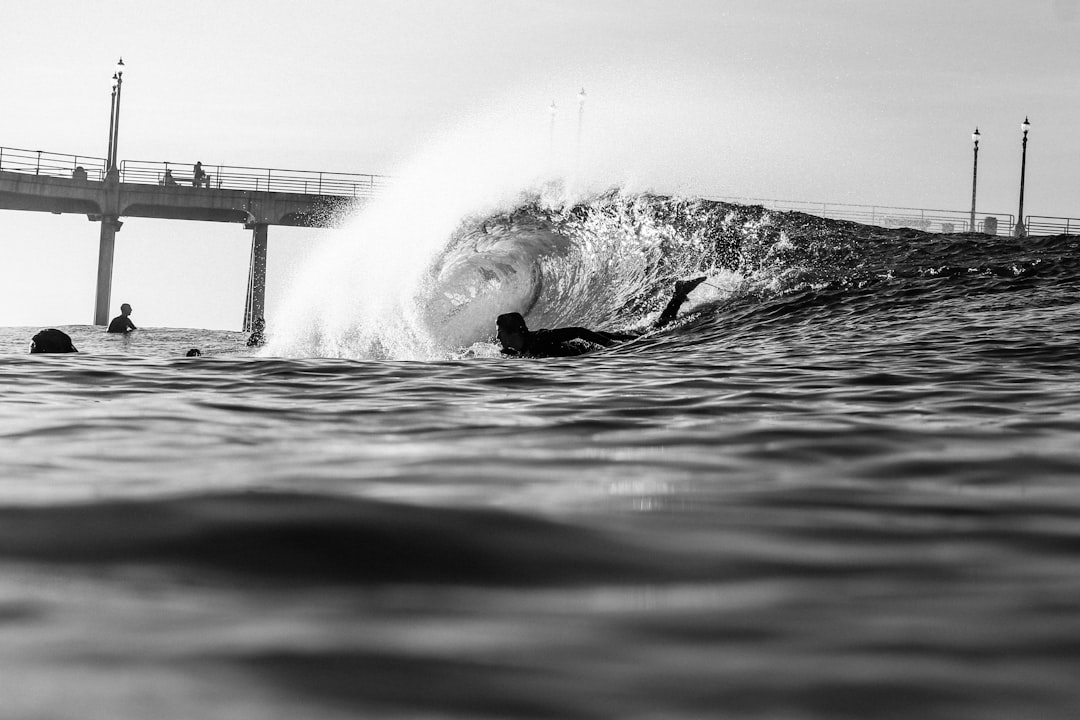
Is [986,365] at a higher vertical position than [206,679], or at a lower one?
higher

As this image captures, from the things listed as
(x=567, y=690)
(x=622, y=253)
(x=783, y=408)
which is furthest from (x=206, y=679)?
(x=622, y=253)

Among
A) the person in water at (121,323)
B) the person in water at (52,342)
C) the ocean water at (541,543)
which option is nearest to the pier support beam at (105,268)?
the person in water at (121,323)

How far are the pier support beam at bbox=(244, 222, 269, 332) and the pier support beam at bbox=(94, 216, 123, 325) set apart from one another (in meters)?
5.11

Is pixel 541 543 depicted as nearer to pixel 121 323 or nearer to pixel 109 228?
pixel 121 323

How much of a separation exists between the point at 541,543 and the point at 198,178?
128 feet

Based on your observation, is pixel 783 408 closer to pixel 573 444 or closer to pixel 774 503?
pixel 573 444

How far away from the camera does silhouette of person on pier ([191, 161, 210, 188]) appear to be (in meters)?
38.4

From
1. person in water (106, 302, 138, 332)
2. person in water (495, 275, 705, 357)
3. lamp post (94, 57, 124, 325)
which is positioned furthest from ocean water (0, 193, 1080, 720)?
lamp post (94, 57, 124, 325)

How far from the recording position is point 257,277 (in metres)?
41.8

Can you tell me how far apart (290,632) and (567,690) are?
1.51ft

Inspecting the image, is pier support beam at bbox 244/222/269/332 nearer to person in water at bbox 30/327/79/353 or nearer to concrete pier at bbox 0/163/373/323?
concrete pier at bbox 0/163/373/323

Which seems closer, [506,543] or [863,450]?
[506,543]

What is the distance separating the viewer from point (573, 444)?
11.9ft

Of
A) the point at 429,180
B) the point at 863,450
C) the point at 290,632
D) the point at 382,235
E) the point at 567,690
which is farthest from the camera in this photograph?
the point at 429,180
